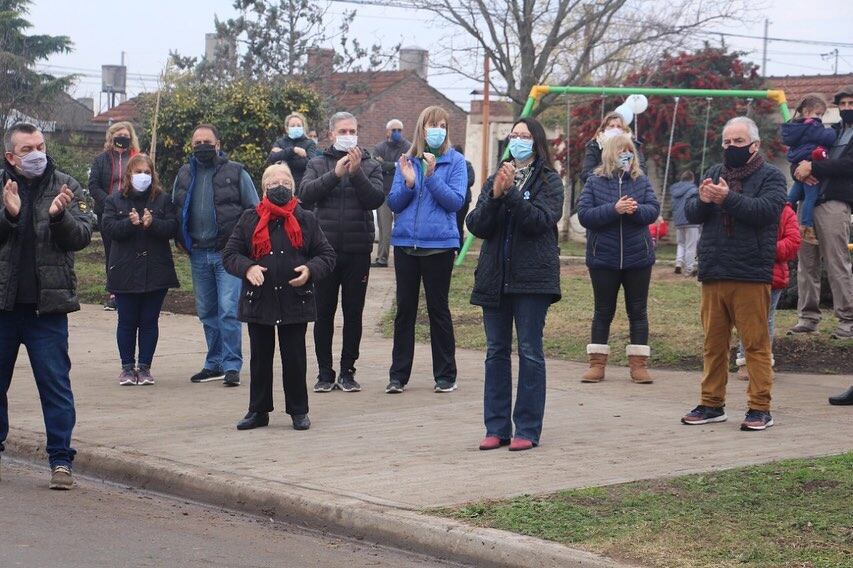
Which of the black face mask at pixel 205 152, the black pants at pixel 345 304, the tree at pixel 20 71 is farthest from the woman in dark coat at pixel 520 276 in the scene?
the tree at pixel 20 71

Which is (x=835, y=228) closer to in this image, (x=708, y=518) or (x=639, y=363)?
(x=639, y=363)

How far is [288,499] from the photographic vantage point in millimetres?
7180

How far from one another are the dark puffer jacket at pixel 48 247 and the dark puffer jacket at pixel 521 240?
2.33 meters

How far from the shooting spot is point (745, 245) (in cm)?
877

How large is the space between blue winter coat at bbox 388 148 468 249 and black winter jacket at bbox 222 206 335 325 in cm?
126

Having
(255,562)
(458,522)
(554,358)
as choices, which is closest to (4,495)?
(255,562)

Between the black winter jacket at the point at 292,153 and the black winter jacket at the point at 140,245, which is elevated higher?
the black winter jacket at the point at 292,153

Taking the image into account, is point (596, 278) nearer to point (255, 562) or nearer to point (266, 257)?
point (266, 257)

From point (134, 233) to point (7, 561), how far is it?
5.32 m

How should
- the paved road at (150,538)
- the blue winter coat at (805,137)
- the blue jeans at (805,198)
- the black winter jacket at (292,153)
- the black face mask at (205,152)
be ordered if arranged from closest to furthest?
1. the paved road at (150,538)
2. the black face mask at (205,152)
3. the blue winter coat at (805,137)
4. the blue jeans at (805,198)
5. the black winter jacket at (292,153)

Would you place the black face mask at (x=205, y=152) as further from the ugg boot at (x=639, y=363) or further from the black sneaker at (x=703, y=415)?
the black sneaker at (x=703, y=415)

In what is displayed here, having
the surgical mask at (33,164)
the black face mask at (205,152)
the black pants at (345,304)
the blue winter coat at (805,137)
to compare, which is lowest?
the black pants at (345,304)

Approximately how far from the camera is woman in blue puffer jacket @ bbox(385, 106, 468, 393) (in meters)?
10.3

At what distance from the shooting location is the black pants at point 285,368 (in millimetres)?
9195
